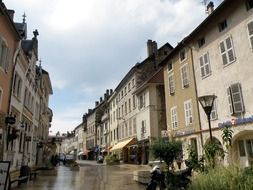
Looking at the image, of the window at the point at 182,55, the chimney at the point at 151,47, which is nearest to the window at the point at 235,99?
the window at the point at 182,55

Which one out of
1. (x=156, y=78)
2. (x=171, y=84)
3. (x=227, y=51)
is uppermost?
(x=156, y=78)

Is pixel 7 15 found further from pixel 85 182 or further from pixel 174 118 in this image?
pixel 174 118

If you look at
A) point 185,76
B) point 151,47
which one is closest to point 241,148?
point 185,76

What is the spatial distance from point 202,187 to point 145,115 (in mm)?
24858

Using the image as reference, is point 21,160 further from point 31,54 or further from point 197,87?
point 197,87

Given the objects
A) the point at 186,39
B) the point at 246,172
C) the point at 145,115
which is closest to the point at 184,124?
the point at 186,39

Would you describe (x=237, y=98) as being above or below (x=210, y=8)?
below

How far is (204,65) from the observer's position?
18.7 m

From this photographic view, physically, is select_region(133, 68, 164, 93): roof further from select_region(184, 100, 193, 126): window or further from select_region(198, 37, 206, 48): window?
select_region(198, 37, 206, 48): window

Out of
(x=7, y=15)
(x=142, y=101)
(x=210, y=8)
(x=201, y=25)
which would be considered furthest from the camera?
(x=142, y=101)

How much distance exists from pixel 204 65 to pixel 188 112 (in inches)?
154

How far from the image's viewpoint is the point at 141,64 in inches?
1375

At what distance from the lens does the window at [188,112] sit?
2020cm

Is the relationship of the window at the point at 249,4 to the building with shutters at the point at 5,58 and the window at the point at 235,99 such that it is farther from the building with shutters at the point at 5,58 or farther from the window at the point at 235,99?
the building with shutters at the point at 5,58
